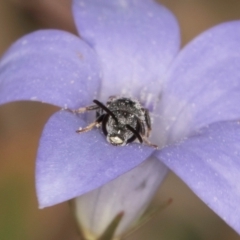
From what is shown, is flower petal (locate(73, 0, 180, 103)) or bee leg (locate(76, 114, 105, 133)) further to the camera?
flower petal (locate(73, 0, 180, 103))

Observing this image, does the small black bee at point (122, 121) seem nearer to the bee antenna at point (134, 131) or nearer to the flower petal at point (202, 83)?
the bee antenna at point (134, 131)

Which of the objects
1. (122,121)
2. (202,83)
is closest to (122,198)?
(122,121)

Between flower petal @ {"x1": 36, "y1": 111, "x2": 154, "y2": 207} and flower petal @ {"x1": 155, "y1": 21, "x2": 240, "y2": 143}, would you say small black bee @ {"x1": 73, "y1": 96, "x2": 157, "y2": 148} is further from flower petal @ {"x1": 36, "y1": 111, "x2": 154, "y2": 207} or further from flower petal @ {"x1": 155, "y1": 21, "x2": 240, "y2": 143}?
flower petal @ {"x1": 155, "y1": 21, "x2": 240, "y2": 143}

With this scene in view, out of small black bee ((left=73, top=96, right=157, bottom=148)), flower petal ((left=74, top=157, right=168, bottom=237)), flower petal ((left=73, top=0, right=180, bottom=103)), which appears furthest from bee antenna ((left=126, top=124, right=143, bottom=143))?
flower petal ((left=73, top=0, right=180, bottom=103))

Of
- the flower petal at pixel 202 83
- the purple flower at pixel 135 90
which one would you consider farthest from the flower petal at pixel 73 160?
the flower petal at pixel 202 83

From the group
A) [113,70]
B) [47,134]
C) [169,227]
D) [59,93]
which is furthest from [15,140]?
[47,134]

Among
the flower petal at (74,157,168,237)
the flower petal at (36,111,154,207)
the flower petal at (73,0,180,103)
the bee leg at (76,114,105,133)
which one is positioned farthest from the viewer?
the flower petal at (73,0,180,103)

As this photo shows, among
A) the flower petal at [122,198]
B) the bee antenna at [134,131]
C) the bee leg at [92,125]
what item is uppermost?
the bee antenna at [134,131]
